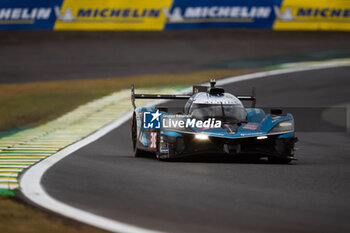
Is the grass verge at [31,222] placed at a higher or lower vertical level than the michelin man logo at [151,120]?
lower

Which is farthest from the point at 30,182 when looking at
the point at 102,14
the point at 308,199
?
the point at 102,14

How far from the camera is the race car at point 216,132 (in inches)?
464

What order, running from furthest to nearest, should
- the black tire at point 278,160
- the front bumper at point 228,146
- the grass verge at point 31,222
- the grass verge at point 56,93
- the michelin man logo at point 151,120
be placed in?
the grass verge at point 56,93, the michelin man logo at point 151,120, the black tire at point 278,160, the front bumper at point 228,146, the grass verge at point 31,222

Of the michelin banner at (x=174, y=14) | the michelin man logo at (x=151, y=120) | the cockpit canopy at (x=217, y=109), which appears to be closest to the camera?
the michelin man logo at (x=151, y=120)

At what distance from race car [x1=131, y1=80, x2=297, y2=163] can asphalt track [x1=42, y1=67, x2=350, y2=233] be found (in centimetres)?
23

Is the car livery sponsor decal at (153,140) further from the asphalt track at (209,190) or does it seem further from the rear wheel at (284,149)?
the rear wheel at (284,149)

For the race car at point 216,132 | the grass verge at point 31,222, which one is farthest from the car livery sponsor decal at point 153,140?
the grass verge at point 31,222

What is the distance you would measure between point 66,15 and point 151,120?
68.2 ft

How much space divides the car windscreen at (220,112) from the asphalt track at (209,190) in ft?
2.29

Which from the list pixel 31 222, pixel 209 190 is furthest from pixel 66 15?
pixel 31 222

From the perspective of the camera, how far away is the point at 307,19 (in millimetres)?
32562

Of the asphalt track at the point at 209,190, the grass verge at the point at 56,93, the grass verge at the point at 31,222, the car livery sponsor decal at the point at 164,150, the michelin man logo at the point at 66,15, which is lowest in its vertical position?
the grass verge at the point at 31,222

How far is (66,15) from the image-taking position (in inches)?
1287

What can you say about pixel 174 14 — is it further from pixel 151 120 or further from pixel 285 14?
pixel 151 120
